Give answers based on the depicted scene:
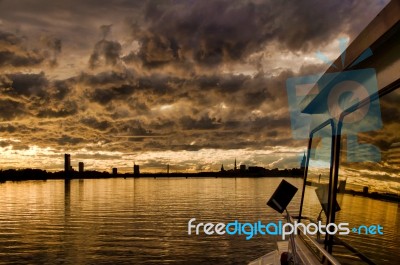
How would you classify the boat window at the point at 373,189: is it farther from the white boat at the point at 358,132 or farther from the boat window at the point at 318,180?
the boat window at the point at 318,180

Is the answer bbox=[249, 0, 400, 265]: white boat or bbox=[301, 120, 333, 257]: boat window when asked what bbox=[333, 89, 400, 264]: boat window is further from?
bbox=[301, 120, 333, 257]: boat window

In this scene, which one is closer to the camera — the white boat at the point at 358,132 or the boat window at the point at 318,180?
the white boat at the point at 358,132

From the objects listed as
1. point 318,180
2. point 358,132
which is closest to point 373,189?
point 358,132

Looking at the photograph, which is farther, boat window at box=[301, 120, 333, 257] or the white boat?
boat window at box=[301, 120, 333, 257]

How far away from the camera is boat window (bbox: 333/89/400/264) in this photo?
3971mm

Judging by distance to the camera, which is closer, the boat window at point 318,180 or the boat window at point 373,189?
the boat window at point 373,189

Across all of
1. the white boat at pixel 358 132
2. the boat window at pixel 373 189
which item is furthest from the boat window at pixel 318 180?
the boat window at pixel 373 189

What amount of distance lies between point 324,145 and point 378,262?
9.26 ft

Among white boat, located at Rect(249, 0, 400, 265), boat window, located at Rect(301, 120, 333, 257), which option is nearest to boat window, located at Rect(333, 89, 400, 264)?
white boat, located at Rect(249, 0, 400, 265)

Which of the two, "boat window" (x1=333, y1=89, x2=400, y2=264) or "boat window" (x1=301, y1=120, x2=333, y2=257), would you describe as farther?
"boat window" (x1=301, y1=120, x2=333, y2=257)

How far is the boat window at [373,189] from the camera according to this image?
3.97 meters

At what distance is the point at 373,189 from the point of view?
15.1 feet

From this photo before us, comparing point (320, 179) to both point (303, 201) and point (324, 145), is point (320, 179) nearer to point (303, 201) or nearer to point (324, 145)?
point (324, 145)

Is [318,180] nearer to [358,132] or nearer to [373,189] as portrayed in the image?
[358,132]
